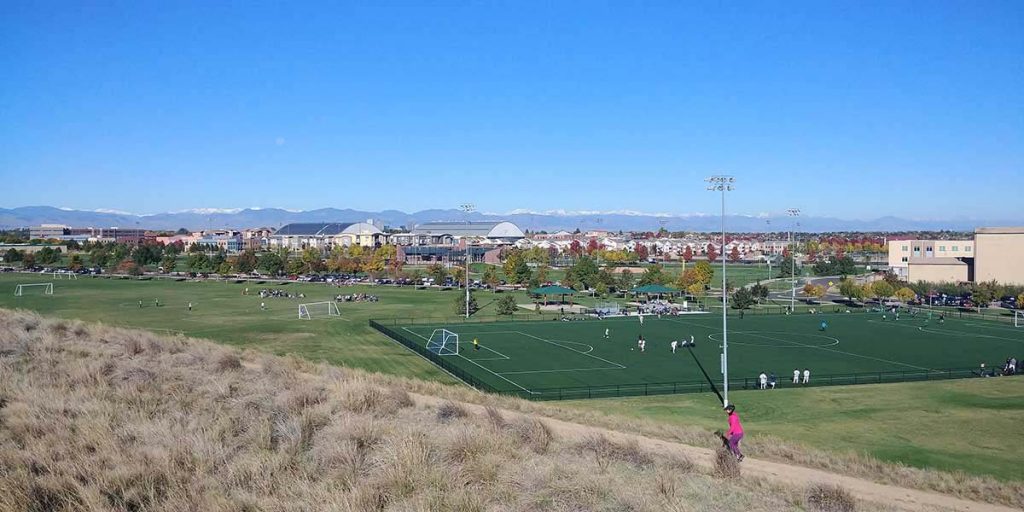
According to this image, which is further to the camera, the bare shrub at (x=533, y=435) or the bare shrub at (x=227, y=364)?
the bare shrub at (x=227, y=364)

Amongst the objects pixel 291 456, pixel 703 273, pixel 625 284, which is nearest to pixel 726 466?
pixel 291 456

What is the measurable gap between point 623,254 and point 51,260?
91.8 metres

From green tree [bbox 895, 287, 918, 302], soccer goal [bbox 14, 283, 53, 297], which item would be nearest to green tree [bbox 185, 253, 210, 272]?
soccer goal [bbox 14, 283, 53, 297]

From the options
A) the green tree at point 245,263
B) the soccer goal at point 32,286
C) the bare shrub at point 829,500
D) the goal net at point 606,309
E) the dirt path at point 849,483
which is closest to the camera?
the bare shrub at point 829,500

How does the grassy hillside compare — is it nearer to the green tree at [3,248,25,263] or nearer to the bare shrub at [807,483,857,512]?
the bare shrub at [807,483,857,512]

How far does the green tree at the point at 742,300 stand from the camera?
67.1 meters

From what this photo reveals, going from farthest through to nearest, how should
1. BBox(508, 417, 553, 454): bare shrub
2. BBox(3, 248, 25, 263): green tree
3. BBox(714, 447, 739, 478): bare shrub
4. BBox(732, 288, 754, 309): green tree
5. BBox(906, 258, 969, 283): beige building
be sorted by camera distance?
BBox(3, 248, 25, 263): green tree → BBox(906, 258, 969, 283): beige building → BBox(732, 288, 754, 309): green tree → BBox(714, 447, 739, 478): bare shrub → BBox(508, 417, 553, 454): bare shrub

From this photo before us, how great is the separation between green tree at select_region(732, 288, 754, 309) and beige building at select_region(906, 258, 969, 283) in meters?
27.0

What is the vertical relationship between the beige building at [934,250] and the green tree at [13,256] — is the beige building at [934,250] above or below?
above

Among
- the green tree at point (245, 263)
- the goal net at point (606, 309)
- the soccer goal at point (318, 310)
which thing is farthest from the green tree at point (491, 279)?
the green tree at point (245, 263)

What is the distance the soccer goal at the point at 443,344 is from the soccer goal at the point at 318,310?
51.2 ft

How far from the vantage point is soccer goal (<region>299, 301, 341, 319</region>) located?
197ft

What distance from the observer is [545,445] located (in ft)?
46.4

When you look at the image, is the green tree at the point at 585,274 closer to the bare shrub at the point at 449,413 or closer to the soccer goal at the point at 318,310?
the soccer goal at the point at 318,310
